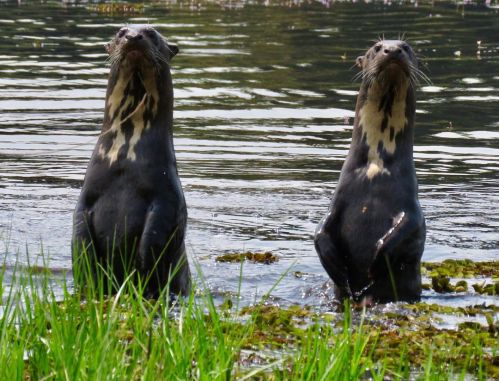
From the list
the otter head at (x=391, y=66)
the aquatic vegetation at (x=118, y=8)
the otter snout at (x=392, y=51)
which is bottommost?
the aquatic vegetation at (x=118, y=8)

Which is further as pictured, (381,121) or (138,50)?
(381,121)

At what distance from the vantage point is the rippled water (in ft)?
36.7

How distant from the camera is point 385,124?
8.85m

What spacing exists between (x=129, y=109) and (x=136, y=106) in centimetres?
5

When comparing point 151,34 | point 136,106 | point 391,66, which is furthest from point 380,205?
point 151,34

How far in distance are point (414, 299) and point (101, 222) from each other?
1.99m

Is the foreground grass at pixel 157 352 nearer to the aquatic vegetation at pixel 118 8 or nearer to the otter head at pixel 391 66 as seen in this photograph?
the otter head at pixel 391 66

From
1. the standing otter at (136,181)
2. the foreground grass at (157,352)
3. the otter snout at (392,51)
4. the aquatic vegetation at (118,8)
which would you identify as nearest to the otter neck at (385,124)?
the otter snout at (392,51)

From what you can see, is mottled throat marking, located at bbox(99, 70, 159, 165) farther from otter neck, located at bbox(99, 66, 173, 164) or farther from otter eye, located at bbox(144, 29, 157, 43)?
otter eye, located at bbox(144, 29, 157, 43)

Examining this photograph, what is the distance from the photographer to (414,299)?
8.71 m

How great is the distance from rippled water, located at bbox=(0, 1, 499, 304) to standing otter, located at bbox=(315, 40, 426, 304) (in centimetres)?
48

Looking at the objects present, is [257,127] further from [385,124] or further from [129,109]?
[129,109]

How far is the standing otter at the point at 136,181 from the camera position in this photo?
8281 mm

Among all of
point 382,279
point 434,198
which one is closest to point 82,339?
point 382,279
